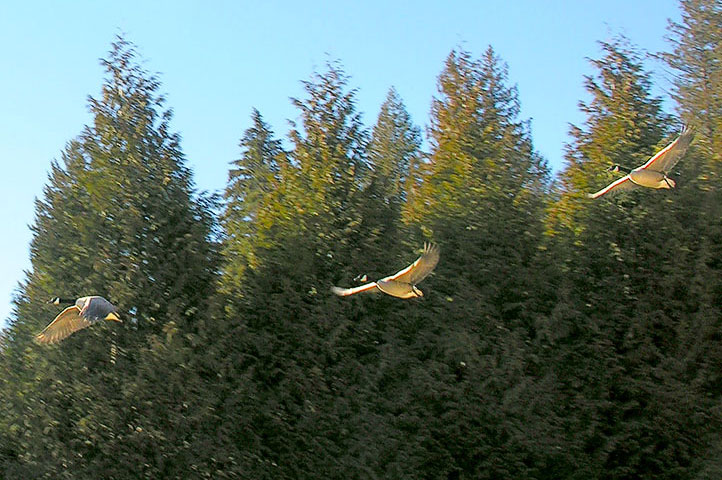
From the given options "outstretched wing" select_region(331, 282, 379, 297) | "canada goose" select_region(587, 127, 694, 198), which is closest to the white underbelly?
"canada goose" select_region(587, 127, 694, 198)

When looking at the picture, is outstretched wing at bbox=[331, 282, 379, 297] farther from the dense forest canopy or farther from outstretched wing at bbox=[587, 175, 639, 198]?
outstretched wing at bbox=[587, 175, 639, 198]

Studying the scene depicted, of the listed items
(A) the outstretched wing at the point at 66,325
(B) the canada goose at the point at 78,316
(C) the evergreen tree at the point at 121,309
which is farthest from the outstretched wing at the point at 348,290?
(A) the outstretched wing at the point at 66,325

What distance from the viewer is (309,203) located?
1334cm

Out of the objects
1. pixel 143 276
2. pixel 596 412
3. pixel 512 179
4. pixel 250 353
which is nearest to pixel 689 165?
pixel 512 179

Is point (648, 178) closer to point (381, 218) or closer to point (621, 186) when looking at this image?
point (621, 186)

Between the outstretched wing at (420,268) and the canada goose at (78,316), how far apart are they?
341cm

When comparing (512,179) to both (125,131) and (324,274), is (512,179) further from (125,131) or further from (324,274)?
(125,131)

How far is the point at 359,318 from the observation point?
1303cm

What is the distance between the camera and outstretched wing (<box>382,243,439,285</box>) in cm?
1080

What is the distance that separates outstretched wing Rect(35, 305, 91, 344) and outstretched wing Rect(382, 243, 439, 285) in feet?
12.7

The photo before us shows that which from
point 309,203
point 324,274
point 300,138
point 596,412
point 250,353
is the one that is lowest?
point 596,412

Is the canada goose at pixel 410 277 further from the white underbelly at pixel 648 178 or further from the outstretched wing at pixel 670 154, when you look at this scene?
the outstretched wing at pixel 670 154

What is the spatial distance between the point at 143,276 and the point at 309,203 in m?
2.44

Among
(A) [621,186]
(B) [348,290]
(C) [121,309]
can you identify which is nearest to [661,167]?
(A) [621,186]
